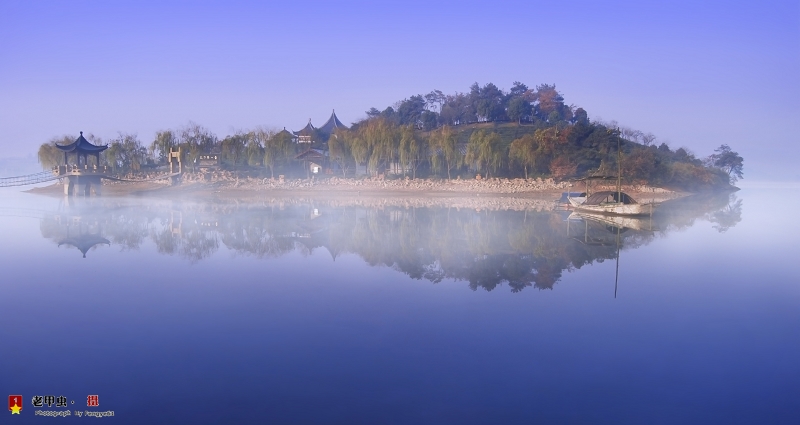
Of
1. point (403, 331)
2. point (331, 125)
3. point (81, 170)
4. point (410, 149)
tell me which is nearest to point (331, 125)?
point (331, 125)

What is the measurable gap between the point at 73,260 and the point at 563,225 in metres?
13.0

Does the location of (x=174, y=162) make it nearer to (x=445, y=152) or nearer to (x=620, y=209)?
(x=445, y=152)

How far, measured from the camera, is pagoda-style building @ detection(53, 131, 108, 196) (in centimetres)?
3106

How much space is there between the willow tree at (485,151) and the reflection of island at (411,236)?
504 inches

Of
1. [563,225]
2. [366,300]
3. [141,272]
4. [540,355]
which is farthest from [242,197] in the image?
[540,355]

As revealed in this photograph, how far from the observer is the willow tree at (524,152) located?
3653 centimetres

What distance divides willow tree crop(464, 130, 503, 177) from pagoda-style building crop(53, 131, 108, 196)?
2051cm

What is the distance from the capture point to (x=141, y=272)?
404 inches

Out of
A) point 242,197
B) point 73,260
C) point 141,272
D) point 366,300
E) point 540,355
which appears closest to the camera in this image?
point 540,355

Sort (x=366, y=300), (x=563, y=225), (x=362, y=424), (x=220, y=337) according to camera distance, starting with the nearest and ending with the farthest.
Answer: (x=362, y=424) → (x=220, y=337) → (x=366, y=300) → (x=563, y=225)

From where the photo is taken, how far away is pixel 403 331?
6.69 metres

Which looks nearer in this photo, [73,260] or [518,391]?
A: [518,391]

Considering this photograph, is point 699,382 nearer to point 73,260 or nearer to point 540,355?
point 540,355

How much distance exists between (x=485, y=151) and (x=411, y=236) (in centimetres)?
2218
